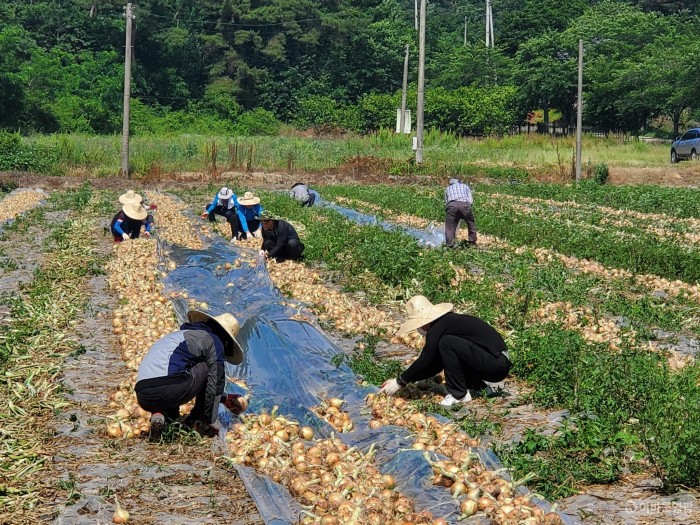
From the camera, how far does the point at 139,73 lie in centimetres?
5775

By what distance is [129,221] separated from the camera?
15.0 m

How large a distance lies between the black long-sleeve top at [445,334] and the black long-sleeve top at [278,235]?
247 inches

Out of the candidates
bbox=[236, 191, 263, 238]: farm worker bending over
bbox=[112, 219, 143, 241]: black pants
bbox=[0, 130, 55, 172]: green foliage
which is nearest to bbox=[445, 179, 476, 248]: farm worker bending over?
bbox=[236, 191, 263, 238]: farm worker bending over

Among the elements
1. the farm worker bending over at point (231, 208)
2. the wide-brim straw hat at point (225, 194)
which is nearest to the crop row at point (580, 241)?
the farm worker bending over at point (231, 208)

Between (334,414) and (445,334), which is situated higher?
(445,334)

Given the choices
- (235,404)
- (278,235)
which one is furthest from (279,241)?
(235,404)

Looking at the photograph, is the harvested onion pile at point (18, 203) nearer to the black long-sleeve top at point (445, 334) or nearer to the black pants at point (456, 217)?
the black pants at point (456, 217)

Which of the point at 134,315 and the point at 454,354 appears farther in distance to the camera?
the point at 134,315

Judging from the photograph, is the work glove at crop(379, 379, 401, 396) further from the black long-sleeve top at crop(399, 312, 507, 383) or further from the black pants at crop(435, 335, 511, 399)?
the black pants at crop(435, 335, 511, 399)

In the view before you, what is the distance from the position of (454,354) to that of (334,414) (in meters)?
1.01

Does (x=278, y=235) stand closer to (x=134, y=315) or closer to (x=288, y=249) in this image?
(x=288, y=249)

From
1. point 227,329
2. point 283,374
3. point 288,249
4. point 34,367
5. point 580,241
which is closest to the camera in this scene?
point 227,329

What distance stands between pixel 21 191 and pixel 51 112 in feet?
76.8

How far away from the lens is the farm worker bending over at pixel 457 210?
1412 cm
